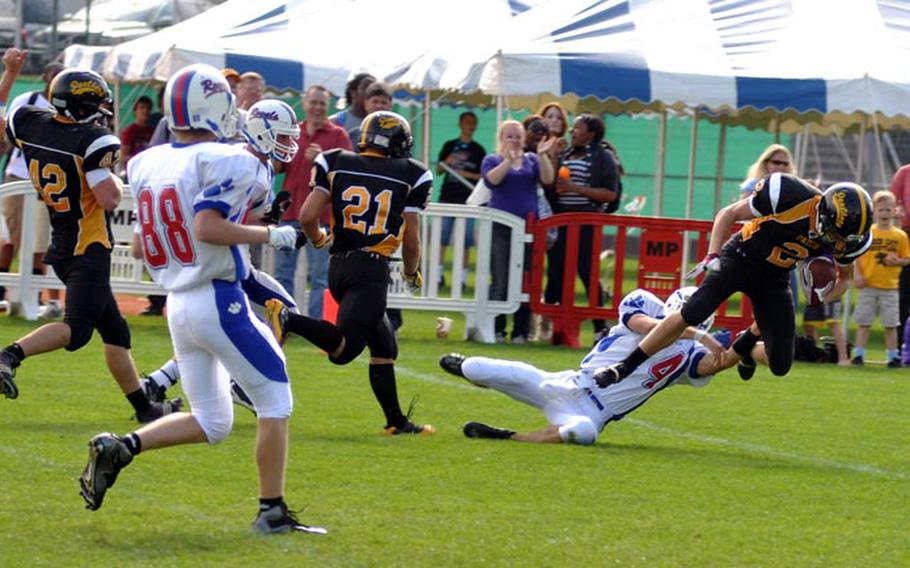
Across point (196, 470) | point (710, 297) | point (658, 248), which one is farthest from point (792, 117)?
point (196, 470)

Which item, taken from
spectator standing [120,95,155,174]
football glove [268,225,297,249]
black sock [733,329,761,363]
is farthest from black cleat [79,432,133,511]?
spectator standing [120,95,155,174]

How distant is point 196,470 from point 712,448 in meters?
2.80

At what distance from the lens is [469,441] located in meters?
8.35

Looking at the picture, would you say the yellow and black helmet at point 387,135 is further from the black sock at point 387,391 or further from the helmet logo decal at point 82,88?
the helmet logo decal at point 82,88

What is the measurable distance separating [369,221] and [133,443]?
2.61m

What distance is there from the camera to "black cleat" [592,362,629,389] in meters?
8.39

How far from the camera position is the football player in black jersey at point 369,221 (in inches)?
325

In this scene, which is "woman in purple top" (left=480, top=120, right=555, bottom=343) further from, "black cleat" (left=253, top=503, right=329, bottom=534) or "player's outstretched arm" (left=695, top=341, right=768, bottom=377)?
"black cleat" (left=253, top=503, right=329, bottom=534)

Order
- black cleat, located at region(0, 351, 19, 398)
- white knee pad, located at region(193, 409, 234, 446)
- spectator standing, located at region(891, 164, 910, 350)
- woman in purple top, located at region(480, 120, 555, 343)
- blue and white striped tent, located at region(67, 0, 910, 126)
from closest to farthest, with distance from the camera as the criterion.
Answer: white knee pad, located at region(193, 409, 234, 446) < black cleat, located at region(0, 351, 19, 398) < woman in purple top, located at region(480, 120, 555, 343) < blue and white striped tent, located at region(67, 0, 910, 126) < spectator standing, located at region(891, 164, 910, 350)

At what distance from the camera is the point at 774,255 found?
8.73m

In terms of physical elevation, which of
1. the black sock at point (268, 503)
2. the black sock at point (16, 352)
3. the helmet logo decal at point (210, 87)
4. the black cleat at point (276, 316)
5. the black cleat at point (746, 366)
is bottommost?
the black sock at point (268, 503)

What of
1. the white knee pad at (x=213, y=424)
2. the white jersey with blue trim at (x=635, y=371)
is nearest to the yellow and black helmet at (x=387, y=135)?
the white jersey with blue trim at (x=635, y=371)

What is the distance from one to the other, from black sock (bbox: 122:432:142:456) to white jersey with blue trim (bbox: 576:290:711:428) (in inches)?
121

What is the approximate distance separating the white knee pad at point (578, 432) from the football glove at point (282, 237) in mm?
2710
